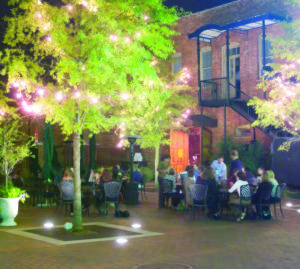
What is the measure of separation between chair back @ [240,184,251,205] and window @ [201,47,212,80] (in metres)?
14.9

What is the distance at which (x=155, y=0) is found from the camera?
11.0 metres

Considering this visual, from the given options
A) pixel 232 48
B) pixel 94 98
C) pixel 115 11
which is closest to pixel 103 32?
pixel 115 11

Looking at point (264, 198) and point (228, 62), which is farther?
point (228, 62)

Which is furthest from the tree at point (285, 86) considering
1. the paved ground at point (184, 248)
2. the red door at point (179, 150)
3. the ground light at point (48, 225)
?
the red door at point (179, 150)

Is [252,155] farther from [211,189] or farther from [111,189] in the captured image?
[111,189]

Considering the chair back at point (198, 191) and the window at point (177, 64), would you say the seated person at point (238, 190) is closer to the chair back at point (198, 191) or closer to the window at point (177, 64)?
the chair back at point (198, 191)

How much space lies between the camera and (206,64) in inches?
1047

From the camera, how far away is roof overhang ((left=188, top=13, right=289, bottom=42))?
20.7 meters

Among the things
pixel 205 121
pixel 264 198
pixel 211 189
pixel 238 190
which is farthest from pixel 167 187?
pixel 205 121

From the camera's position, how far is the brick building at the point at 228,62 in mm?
22672

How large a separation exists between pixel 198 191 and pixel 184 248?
4.12m

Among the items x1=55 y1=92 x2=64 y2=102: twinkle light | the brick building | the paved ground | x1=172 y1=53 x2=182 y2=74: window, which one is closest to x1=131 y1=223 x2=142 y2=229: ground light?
the paved ground

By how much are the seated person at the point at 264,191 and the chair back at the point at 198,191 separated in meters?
1.29

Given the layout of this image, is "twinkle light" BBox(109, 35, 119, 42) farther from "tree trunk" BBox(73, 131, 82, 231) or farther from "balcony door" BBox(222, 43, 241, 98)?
"balcony door" BBox(222, 43, 241, 98)
